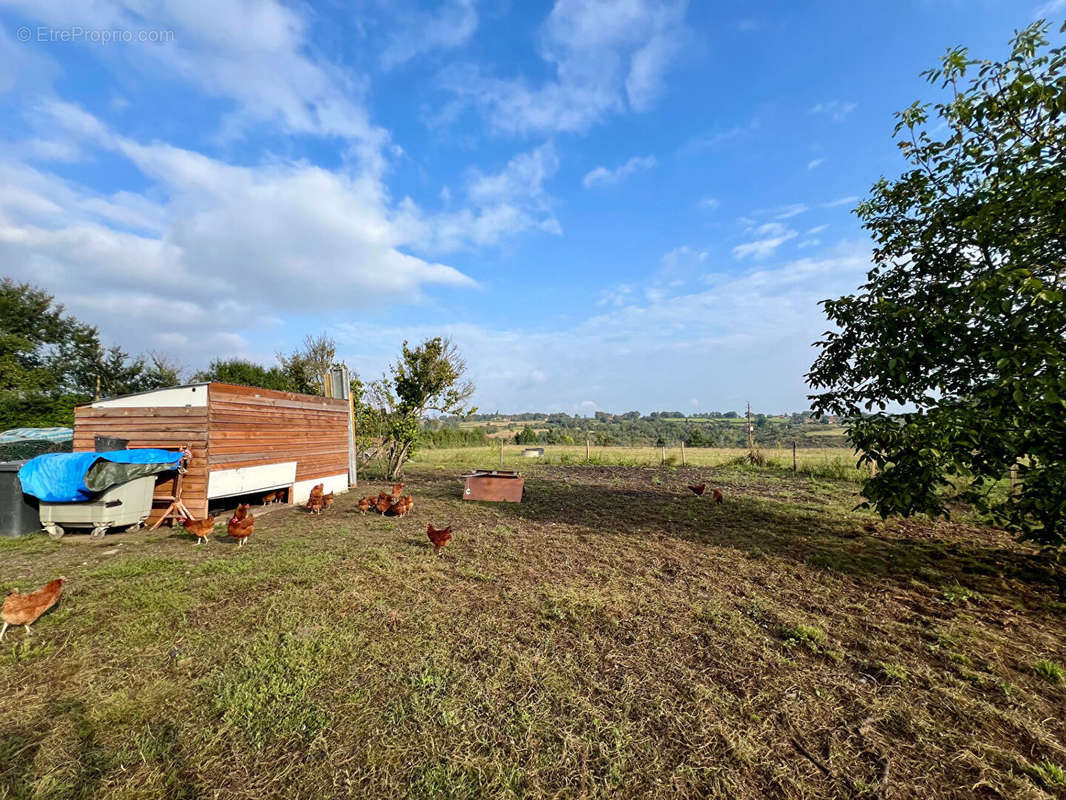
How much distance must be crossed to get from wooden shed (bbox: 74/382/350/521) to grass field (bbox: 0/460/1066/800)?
5.92 feet

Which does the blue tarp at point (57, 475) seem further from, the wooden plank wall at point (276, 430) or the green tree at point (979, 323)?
the green tree at point (979, 323)

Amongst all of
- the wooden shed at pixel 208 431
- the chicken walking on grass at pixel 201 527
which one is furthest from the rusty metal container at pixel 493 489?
→ the chicken walking on grass at pixel 201 527

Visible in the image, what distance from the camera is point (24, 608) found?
11.9 ft

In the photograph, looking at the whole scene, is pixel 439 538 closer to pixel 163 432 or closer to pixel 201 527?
pixel 201 527

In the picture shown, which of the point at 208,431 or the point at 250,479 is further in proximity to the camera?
the point at 250,479

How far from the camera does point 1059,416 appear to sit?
4199 mm

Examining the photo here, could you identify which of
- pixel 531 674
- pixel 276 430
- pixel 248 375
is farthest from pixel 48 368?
pixel 531 674

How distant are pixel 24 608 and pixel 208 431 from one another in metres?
4.83

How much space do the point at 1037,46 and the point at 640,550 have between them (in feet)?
26.1

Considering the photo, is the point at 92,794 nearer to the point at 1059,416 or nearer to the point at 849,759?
the point at 849,759

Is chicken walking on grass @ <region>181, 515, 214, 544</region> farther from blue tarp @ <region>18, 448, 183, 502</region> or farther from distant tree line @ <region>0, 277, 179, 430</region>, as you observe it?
distant tree line @ <region>0, 277, 179, 430</region>

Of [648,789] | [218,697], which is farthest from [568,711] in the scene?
[218,697]

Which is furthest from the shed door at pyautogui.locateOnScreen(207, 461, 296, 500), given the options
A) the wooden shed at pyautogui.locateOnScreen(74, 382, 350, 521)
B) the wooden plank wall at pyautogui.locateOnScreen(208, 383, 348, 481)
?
the wooden plank wall at pyautogui.locateOnScreen(208, 383, 348, 481)

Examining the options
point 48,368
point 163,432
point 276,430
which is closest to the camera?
point 163,432
